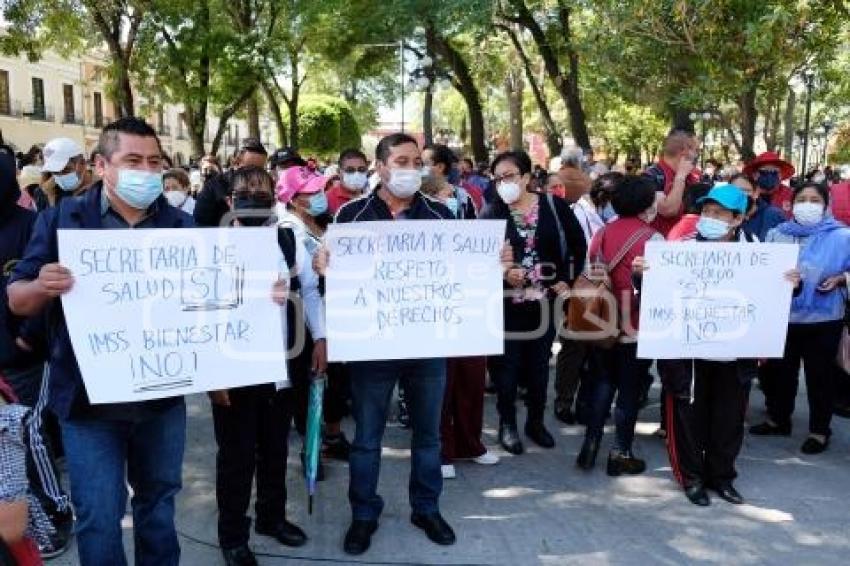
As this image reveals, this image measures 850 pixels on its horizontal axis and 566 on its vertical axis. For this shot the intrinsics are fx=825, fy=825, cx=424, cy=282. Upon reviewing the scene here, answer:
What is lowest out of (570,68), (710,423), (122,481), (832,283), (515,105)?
(710,423)

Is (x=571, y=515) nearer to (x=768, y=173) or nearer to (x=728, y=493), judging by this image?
(x=728, y=493)

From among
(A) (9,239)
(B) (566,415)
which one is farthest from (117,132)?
(B) (566,415)

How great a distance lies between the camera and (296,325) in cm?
386

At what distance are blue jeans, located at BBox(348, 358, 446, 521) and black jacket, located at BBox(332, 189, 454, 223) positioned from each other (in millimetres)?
684

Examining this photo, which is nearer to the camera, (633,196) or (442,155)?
→ (633,196)

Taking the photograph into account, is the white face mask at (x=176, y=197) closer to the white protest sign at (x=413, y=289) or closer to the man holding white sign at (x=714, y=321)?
the white protest sign at (x=413, y=289)

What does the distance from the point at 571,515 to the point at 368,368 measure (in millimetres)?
1487

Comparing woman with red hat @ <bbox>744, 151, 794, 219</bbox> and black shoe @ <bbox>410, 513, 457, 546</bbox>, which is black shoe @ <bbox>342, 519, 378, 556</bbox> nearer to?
black shoe @ <bbox>410, 513, 457, 546</bbox>

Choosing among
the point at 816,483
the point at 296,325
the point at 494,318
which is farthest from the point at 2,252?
the point at 816,483

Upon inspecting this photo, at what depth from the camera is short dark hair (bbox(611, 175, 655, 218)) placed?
4859 millimetres

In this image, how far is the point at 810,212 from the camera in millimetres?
5305

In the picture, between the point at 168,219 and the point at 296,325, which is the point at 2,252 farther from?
the point at 296,325

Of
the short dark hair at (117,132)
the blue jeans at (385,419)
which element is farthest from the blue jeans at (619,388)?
the short dark hair at (117,132)

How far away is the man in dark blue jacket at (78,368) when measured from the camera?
9.32 ft
